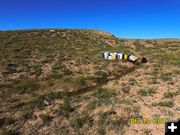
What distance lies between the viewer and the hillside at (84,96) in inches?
437

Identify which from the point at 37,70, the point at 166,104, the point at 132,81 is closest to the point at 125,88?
the point at 132,81

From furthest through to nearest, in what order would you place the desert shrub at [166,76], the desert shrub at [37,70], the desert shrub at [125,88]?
the desert shrub at [37,70] < the desert shrub at [166,76] < the desert shrub at [125,88]

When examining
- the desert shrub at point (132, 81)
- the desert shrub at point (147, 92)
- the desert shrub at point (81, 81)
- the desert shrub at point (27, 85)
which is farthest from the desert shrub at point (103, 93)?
the desert shrub at point (27, 85)

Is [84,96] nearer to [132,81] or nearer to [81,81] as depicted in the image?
[81,81]

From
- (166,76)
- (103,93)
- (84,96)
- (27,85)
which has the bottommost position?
(84,96)

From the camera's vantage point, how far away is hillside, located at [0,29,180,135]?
11.1m

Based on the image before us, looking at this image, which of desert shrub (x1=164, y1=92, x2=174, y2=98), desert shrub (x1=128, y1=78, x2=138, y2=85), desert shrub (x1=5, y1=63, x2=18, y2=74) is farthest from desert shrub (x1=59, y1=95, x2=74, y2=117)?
desert shrub (x1=5, y1=63, x2=18, y2=74)

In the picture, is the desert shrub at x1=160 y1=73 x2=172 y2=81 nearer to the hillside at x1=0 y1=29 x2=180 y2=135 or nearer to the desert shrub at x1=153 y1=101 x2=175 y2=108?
the hillside at x1=0 y1=29 x2=180 y2=135

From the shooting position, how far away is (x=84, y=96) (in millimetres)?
15570

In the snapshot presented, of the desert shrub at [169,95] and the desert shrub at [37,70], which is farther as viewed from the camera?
the desert shrub at [37,70]

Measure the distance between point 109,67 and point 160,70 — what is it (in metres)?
6.27

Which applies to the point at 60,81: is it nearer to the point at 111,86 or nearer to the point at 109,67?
the point at 111,86

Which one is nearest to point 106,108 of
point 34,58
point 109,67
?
point 109,67

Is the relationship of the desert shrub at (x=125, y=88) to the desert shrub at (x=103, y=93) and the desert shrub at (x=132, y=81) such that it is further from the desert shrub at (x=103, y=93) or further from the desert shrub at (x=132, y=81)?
the desert shrub at (x=103, y=93)
